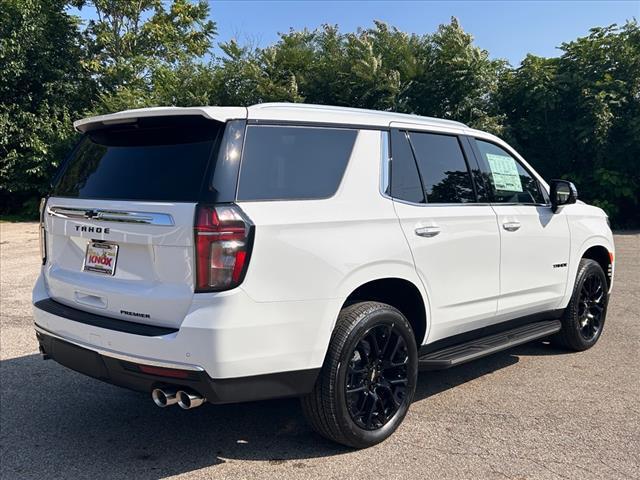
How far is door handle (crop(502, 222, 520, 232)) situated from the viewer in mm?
4398

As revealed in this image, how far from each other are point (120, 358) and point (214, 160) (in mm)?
1133

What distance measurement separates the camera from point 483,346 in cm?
421

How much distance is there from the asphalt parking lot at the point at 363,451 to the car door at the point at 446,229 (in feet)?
2.08

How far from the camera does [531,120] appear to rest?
17.0 meters

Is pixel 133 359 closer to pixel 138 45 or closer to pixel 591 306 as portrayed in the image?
pixel 591 306

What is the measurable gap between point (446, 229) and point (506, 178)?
1109mm

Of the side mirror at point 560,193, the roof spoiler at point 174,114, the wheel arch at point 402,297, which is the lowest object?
the wheel arch at point 402,297

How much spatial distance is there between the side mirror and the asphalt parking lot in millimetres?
1392

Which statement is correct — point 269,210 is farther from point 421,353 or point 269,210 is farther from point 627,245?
point 627,245

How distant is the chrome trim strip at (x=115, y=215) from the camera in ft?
9.70

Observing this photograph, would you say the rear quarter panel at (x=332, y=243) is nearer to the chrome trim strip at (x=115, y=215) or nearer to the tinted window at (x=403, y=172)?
the tinted window at (x=403, y=172)

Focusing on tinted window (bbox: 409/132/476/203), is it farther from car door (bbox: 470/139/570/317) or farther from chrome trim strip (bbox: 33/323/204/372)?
chrome trim strip (bbox: 33/323/204/372)

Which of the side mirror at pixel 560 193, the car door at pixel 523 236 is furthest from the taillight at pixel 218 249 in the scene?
the side mirror at pixel 560 193

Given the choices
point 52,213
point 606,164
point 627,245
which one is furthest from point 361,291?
point 606,164
